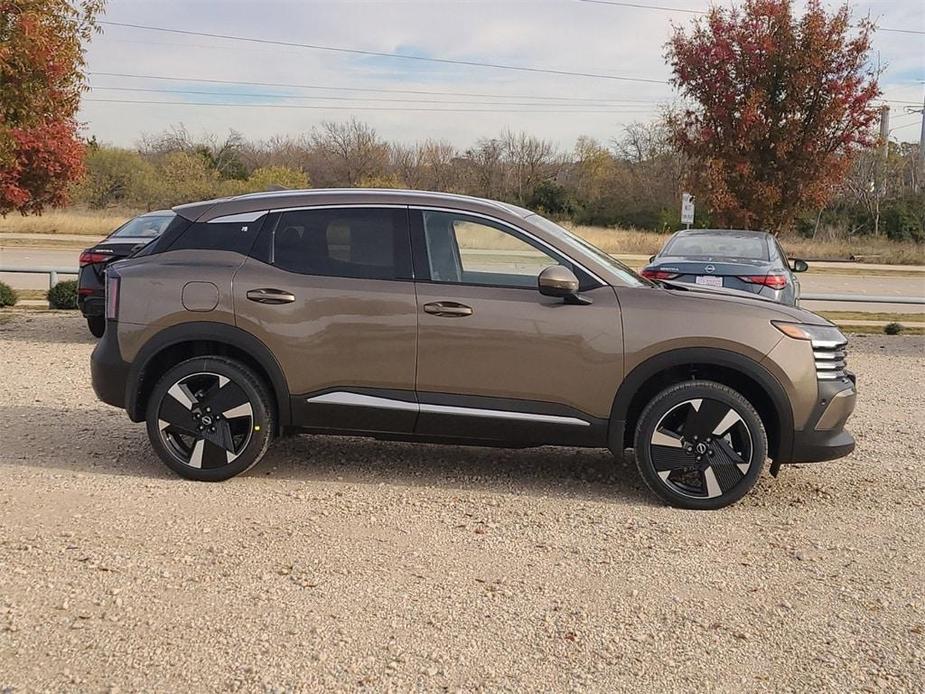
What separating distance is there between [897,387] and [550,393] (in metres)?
5.77

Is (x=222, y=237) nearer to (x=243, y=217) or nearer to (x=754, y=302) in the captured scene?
(x=243, y=217)

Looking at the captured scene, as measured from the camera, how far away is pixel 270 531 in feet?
15.6

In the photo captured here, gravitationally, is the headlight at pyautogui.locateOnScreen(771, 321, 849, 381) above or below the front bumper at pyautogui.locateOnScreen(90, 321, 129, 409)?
above

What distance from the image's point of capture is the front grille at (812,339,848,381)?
521 centimetres

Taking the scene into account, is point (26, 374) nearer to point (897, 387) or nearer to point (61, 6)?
point (61, 6)

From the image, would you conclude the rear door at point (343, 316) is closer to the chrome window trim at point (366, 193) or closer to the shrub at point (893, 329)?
the chrome window trim at point (366, 193)

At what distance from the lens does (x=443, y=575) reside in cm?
423

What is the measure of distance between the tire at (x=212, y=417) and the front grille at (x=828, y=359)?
3.20m

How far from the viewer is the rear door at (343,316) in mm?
5395

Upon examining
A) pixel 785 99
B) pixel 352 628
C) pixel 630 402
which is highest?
pixel 785 99

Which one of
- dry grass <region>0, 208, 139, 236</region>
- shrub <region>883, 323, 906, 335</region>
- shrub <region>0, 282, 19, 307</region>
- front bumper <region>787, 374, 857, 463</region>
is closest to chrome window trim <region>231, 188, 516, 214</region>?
front bumper <region>787, 374, 857, 463</region>

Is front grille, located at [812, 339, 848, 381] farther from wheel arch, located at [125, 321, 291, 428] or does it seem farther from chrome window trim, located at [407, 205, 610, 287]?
wheel arch, located at [125, 321, 291, 428]

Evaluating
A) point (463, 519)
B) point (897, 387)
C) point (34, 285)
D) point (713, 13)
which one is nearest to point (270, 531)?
point (463, 519)

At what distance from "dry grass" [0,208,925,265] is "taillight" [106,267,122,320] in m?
28.1
